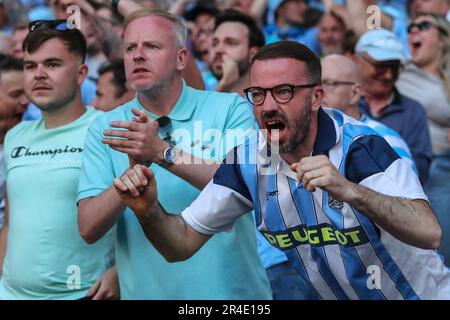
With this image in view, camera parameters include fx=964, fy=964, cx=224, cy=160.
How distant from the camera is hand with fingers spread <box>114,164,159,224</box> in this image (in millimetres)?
4012

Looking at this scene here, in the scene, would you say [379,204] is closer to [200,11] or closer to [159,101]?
[159,101]

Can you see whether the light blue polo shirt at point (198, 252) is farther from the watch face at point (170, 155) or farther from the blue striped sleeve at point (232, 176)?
the blue striped sleeve at point (232, 176)

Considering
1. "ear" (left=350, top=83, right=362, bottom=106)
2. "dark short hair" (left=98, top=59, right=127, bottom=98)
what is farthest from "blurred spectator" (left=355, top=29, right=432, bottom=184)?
"dark short hair" (left=98, top=59, right=127, bottom=98)

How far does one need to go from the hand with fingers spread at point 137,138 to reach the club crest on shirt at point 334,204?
82 cm

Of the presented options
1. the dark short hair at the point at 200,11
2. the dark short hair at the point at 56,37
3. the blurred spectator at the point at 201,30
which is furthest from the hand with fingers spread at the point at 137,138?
the dark short hair at the point at 200,11

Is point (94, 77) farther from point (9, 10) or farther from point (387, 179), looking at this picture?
point (387, 179)

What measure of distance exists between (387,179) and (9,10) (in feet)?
20.7

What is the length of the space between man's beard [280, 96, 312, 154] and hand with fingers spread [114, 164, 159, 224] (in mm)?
597

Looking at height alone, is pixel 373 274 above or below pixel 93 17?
below

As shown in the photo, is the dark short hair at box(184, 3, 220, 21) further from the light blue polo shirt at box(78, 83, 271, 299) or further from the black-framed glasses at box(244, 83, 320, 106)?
the black-framed glasses at box(244, 83, 320, 106)

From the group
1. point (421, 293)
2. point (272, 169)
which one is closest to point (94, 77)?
point (272, 169)

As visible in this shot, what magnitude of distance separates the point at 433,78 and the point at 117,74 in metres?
2.38
